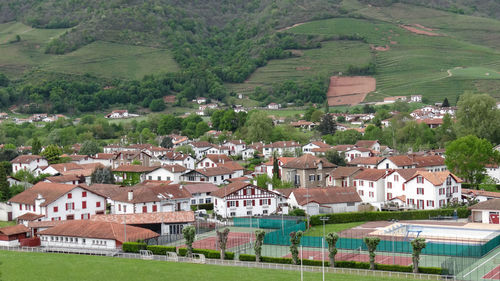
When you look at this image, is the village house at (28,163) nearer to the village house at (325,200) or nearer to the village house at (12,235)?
the village house at (12,235)

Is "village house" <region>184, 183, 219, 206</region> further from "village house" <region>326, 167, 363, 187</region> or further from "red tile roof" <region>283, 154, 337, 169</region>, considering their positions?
"village house" <region>326, 167, 363, 187</region>

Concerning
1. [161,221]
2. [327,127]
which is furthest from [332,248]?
[327,127]

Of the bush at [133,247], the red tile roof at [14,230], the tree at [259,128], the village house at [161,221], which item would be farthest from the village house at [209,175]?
the tree at [259,128]

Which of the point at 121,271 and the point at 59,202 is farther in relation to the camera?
the point at 59,202

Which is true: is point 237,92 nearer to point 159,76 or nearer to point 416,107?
point 159,76

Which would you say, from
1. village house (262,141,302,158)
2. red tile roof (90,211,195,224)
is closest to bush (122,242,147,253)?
red tile roof (90,211,195,224)

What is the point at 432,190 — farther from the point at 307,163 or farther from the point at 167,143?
the point at 167,143
